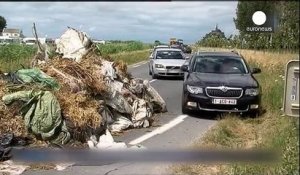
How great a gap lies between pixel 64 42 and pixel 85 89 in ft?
7.01

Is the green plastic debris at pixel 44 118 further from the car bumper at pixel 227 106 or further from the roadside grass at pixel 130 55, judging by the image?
the car bumper at pixel 227 106

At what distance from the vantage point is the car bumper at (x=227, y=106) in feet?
29.2

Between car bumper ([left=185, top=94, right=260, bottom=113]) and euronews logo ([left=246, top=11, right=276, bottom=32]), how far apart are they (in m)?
6.94

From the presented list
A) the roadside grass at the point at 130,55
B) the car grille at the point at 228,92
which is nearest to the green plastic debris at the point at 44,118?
the roadside grass at the point at 130,55

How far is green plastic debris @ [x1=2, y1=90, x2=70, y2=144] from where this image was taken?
21.3 ft

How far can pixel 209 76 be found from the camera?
30.6 ft

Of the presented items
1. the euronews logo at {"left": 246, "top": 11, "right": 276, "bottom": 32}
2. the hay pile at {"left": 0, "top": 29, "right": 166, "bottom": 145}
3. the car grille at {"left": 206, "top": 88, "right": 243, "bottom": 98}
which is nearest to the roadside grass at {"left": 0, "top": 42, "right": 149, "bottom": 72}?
the hay pile at {"left": 0, "top": 29, "right": 166, "bottom": 145}

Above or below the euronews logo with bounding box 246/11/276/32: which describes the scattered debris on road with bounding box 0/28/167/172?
below

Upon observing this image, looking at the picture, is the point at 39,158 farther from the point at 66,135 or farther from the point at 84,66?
the point at 84,66

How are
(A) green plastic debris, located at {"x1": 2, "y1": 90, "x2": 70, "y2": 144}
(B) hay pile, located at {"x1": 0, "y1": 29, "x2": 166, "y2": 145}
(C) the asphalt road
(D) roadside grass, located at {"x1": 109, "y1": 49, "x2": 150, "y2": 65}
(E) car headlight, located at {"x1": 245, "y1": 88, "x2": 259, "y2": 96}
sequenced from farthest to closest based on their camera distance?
(E) car headlight, located at {"x1": 245, "y1": 88, "x2": 259, "y2": 96} → (D) roadside grass, located at {"x1": 109, "y1": 49, "x2": 150, "y2": 65} → (B) hay pile, located at {"x1": 0, "y1": 29, "x2": 166, "y2": 145} → (A) green plastic debris, located at {"x1": 2, "y1": 90, "x2": 70, "y2": 144} → (C) the asphalt road

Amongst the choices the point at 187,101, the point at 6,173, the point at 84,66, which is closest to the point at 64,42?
the point at 84,66

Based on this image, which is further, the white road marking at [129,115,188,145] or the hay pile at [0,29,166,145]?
the white road marking at [129,115,188,145]

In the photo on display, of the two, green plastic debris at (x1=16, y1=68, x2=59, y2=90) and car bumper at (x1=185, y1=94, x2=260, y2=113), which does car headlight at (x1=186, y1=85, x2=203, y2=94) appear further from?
green plastic debris at (x1=16, y1=68, x2=59, y2=90)

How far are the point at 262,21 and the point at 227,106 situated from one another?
23.4 feet
